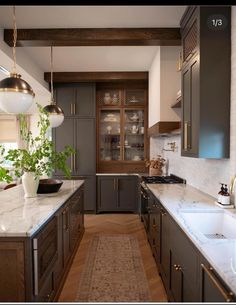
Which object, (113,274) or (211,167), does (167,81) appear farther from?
(113,274)

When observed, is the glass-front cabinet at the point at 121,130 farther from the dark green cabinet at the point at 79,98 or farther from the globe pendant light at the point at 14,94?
the globe pendant light at the point at 14,94

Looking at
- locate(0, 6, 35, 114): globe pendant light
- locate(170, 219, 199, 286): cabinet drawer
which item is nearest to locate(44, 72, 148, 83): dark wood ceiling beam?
locate(0, 6, 35, 114): globe pendant light

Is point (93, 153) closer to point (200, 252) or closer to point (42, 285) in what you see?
point (42, 285)

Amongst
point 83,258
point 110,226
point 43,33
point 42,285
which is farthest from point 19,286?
point 110,226

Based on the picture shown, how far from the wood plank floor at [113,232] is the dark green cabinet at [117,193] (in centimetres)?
17

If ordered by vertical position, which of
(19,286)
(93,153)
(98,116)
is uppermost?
(98,116)

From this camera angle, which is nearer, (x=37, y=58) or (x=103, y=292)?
(x=103, y=292)

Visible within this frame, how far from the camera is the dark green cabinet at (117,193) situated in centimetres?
513

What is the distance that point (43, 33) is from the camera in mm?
2906

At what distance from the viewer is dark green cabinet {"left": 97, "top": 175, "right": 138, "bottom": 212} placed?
5.13m

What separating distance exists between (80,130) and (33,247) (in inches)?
151

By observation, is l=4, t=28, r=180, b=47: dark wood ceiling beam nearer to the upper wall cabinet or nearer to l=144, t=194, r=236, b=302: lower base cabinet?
the upper wall cabinet

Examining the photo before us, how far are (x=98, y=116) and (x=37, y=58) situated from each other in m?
1.86

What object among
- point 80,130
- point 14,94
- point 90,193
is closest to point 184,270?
point 14,94
